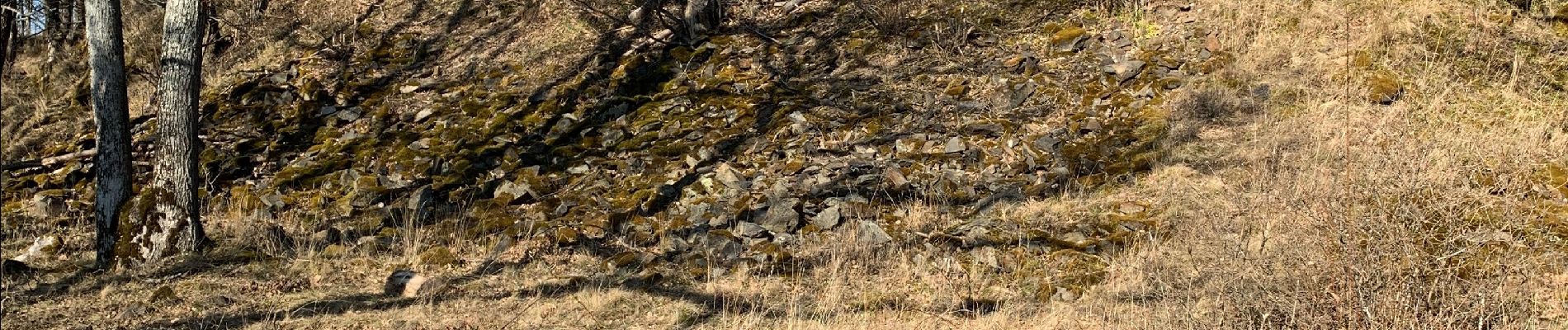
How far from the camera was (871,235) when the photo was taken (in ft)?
22.9

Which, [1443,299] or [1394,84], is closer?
[1443,299]

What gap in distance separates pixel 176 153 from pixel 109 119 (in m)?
0.57

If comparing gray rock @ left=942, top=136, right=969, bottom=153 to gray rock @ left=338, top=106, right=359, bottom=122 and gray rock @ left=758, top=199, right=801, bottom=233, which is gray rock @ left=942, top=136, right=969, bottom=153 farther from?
gray rock @ left=338, top=106, right=359, bottom=122

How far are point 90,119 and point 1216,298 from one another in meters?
11.4

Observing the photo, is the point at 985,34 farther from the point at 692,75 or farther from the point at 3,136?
the point at 3,136

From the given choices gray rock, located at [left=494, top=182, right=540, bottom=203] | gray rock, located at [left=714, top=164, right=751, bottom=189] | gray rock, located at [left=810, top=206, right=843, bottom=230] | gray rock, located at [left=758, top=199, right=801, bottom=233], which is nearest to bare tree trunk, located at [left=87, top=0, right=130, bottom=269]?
gray rock, located at [left=494, top=182, right=540, bottom=203]

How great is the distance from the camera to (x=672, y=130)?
9.54 m

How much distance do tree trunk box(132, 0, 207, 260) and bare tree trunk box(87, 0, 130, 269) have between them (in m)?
0.23

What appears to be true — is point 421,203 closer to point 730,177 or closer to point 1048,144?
point 730,177

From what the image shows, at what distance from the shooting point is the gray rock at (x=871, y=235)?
6.90m

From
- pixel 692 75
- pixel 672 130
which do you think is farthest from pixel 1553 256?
pixel 692 75

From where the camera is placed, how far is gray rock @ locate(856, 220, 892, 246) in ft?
22.6

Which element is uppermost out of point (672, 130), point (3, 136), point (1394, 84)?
point (1394, 84)

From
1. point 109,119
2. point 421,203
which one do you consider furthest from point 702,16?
point 109,119
